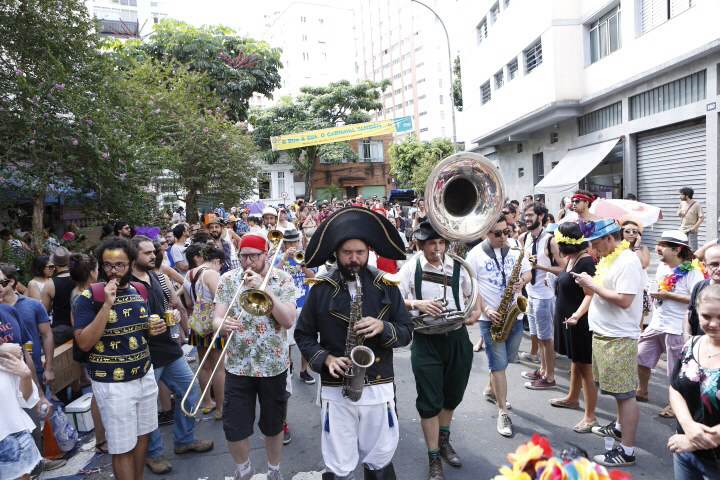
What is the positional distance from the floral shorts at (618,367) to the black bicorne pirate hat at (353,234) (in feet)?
6.67

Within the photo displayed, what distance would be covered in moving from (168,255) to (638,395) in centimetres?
671

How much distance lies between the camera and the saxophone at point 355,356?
2953mm

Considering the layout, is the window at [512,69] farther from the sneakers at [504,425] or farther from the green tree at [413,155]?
the green tree at [413,155]

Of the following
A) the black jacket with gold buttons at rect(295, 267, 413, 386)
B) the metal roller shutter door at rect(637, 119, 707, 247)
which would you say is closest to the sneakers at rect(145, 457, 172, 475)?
the black jacket with gold buttons at rect(295, 267, 413, 386)

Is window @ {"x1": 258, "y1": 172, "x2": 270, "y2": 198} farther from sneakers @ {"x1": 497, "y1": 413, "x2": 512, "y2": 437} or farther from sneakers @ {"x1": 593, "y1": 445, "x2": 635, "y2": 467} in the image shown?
sneakers @ {"x1": 593, "y1": 445, "x2": 635, "y2": 467}

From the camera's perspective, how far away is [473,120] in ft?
83.1

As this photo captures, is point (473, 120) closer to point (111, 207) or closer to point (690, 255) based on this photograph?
point (111, 207)

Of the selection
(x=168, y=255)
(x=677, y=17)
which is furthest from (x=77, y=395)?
(x=677, y=17)

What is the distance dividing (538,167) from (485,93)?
558 cm

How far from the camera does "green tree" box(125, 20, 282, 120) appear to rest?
2786 cm

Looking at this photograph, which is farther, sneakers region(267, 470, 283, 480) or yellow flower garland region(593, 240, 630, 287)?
yellow flower garland region(593, 240, 630, 287)

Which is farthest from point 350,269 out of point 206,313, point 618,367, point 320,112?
point 320,112

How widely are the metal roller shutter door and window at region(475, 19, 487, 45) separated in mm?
12403

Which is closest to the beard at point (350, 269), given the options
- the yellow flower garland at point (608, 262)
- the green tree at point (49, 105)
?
the yellow flower garland at point (608, 262)
